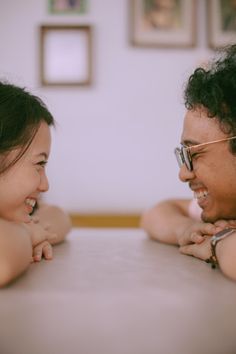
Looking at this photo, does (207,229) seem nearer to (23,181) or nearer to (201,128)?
(201,128)

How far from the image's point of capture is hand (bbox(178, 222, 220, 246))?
104cm

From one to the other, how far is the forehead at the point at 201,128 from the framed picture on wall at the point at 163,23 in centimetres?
143

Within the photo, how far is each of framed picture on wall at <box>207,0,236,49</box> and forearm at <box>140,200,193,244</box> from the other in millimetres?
1367

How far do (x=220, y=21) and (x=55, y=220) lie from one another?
172 cm

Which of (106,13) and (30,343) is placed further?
(106,13)

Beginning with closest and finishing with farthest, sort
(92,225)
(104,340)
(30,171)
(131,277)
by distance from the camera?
(104,340) → (131,277) → (30,171) → (92,225)

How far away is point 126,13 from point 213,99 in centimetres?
157

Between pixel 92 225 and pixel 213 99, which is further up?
pixel 213 99

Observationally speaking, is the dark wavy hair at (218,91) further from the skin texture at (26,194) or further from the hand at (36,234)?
the hand at (36,234)

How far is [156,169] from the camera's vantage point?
7.95 feet

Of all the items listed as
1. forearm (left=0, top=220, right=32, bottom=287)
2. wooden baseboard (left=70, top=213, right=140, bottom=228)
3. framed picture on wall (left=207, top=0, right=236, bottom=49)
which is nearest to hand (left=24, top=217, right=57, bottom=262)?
forearm (left=0, top=220, right=32, bottom=287)

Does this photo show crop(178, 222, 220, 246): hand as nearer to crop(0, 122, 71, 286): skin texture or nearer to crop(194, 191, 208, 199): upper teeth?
crop(194, 191, 208, 199): upper teeth

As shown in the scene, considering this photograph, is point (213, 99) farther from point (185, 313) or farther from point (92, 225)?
point (92, 225)

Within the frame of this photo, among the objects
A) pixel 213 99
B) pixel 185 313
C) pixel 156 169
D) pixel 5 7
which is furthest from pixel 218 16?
pixel 185 313
